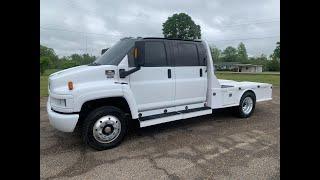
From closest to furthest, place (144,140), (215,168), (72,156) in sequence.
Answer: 1. (215,168)
2. (72,156)
3. (144,140)

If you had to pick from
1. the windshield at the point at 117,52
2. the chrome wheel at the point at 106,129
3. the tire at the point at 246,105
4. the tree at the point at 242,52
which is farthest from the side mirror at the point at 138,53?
the tree at the point at 242,52

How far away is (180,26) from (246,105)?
71.9 meters

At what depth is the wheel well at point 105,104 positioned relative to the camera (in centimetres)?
477

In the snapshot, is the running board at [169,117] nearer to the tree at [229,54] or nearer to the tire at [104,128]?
the tire at [104,128]

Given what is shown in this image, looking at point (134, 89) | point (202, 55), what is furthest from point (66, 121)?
point (202, 55)

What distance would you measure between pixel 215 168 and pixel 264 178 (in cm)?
70

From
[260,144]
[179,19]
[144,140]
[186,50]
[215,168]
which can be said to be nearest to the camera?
[215,168]

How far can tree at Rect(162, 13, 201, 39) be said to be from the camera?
75500mm

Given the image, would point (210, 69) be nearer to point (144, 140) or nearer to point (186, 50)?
point (186, 50)

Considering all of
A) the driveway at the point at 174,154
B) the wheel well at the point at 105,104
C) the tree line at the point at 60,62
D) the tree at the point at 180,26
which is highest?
the tree at the point at 180,26
